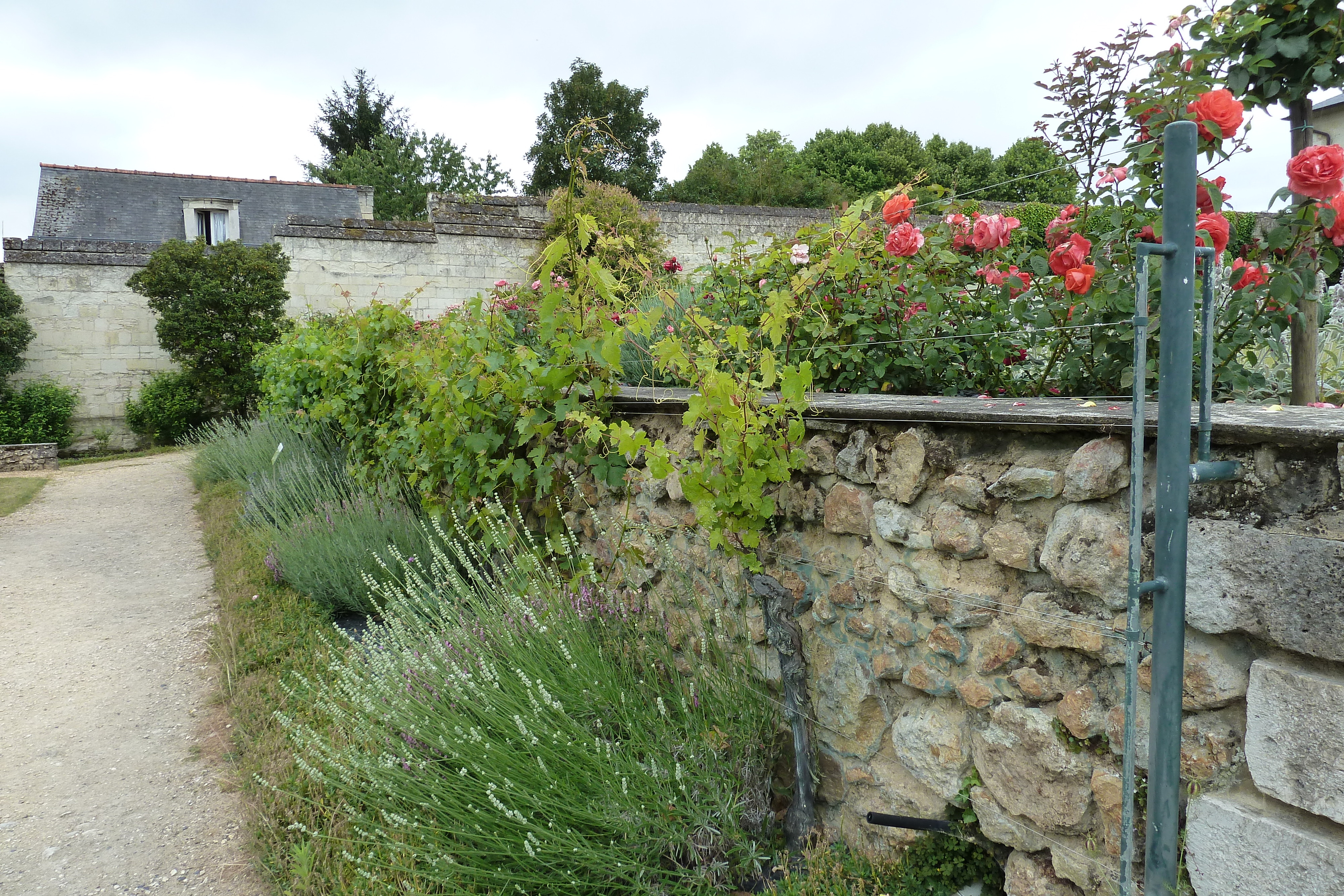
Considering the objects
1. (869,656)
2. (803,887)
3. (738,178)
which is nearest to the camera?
(803,887)

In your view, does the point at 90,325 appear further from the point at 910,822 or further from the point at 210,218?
the point at 910,822

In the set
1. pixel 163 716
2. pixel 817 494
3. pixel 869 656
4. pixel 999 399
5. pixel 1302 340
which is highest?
pixel 1302 340

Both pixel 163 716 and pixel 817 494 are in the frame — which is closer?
pixel 817 494

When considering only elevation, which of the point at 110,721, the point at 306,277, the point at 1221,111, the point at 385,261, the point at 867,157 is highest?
the point at 867,157

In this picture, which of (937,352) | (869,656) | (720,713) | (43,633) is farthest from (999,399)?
(43,633)

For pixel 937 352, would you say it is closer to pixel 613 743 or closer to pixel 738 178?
pixel 613 743

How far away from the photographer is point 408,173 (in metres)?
29.2

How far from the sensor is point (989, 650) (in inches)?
74.6

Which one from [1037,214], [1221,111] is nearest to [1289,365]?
[1221,111]

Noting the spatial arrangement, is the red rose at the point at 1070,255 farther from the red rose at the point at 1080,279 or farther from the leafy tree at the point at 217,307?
the leafy tree at the point at 217,307

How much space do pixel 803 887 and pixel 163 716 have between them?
3051 millimetres

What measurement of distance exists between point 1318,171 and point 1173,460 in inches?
31.8

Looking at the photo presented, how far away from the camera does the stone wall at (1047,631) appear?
1.34 metres

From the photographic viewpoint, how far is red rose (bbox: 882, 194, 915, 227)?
2586mm
